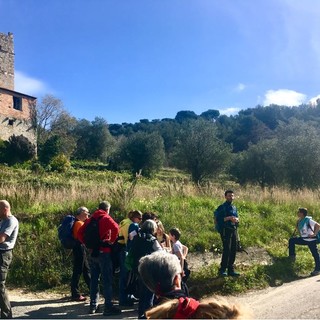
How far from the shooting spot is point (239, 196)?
1384 cm

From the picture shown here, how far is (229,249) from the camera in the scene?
776cm

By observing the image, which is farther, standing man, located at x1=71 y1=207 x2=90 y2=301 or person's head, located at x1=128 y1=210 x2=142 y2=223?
standing man, located at x1=71 y1=207 x2=90 y2=301

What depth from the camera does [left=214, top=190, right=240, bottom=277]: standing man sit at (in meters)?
7.76

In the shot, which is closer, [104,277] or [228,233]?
[104,277]

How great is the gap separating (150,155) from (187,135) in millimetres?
11754

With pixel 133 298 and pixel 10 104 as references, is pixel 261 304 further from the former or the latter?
pixel 10 104

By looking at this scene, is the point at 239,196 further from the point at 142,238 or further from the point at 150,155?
the point at 150,155

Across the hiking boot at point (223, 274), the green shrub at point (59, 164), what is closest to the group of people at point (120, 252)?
the hiking boot at point (223, 274)

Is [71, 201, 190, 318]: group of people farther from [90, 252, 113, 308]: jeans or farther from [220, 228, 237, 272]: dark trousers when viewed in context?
[220, 228, 237, 272]: dark trousers

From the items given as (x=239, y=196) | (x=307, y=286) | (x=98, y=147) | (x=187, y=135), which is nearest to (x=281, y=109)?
(x=98, y=147)

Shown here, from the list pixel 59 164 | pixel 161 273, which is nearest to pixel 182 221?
pixel 161 273

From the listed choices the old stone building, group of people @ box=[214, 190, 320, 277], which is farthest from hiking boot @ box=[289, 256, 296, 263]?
the old stone building

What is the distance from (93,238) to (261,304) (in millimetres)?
3025

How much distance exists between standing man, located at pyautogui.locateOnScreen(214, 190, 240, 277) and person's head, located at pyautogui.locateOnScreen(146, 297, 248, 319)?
5532 millimetres
